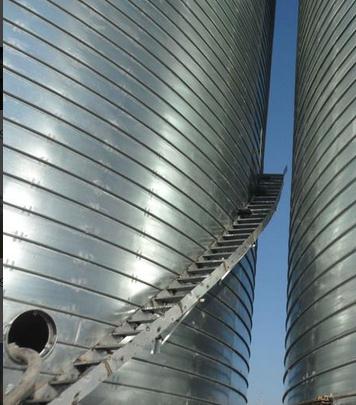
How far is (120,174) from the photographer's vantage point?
8.79m

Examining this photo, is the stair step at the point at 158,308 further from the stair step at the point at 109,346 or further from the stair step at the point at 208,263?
the stair step at the point at 208,263

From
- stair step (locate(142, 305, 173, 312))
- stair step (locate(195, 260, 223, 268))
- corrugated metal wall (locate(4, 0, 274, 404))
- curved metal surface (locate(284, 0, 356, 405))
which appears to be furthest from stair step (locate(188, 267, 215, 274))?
curved metal surface (locate(284, 0, 356, 405))

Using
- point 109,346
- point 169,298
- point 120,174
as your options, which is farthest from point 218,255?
point 109,346

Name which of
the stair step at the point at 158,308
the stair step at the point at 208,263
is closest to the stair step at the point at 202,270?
the stair step at the point at 208,263

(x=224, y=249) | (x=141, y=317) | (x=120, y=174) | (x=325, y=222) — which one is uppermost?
(x=325, y=222)

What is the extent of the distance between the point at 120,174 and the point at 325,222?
12.3 ft

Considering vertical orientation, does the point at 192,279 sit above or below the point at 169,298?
above

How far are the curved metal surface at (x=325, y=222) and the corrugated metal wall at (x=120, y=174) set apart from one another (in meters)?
1.55

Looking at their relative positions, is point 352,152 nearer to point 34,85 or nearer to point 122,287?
point 122,287

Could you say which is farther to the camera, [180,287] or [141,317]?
[180,287]

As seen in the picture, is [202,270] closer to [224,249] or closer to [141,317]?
[224,249]

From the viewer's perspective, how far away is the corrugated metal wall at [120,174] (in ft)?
24.7

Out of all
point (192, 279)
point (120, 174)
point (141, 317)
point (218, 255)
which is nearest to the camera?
point (141, 317)

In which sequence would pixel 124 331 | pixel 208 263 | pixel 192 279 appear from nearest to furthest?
pixel 124 331 → pixel 192 279 → pixel 208 263
